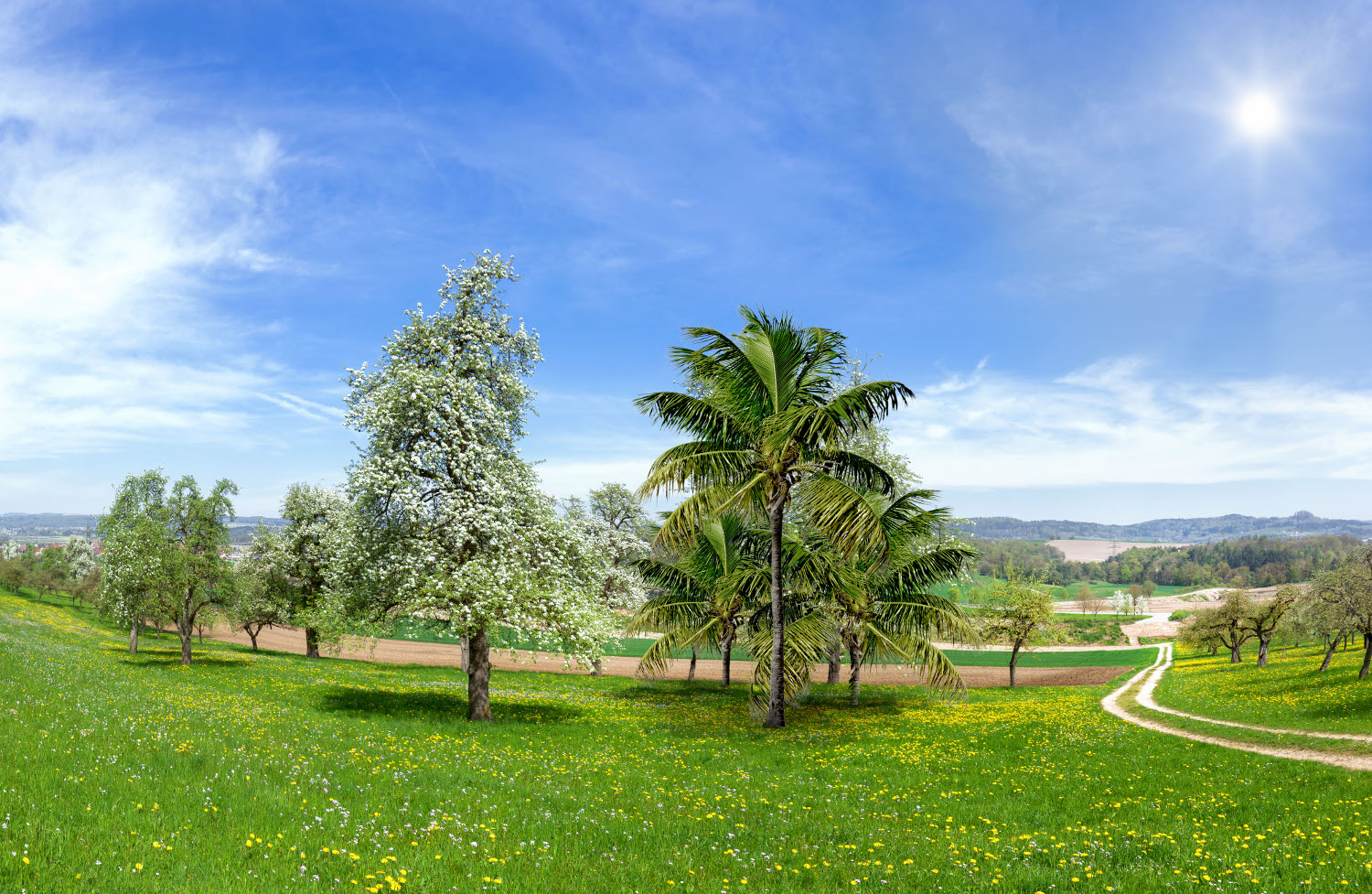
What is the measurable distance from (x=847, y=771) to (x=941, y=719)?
34.8 feet

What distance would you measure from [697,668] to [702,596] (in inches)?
1854

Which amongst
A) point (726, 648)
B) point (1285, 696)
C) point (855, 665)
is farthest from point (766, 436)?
point (1285, 696)

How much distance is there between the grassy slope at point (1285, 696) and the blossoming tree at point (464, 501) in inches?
1030

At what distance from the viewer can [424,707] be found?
2433cm

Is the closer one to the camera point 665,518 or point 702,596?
point 665,518

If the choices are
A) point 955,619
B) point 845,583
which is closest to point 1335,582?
point 955,619

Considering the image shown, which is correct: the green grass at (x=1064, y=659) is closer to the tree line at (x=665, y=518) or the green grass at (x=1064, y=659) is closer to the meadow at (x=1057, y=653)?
the meadow at (x=1057, y=653)

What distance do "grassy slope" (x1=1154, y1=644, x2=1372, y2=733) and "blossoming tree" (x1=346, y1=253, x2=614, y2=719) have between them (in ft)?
85.8

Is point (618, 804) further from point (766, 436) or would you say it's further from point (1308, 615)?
point (1308, 615)

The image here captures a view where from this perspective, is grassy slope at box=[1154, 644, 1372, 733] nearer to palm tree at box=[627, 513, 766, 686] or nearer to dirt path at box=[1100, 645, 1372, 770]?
dirt path at box=[1100, 645, 1372, 770]

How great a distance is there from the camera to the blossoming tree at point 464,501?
68.5 ft

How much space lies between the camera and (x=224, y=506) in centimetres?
3881

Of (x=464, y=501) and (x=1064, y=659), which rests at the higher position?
(x=464, y=501)

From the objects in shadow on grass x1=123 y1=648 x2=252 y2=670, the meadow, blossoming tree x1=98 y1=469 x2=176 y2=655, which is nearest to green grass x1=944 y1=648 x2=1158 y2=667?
the meadow
